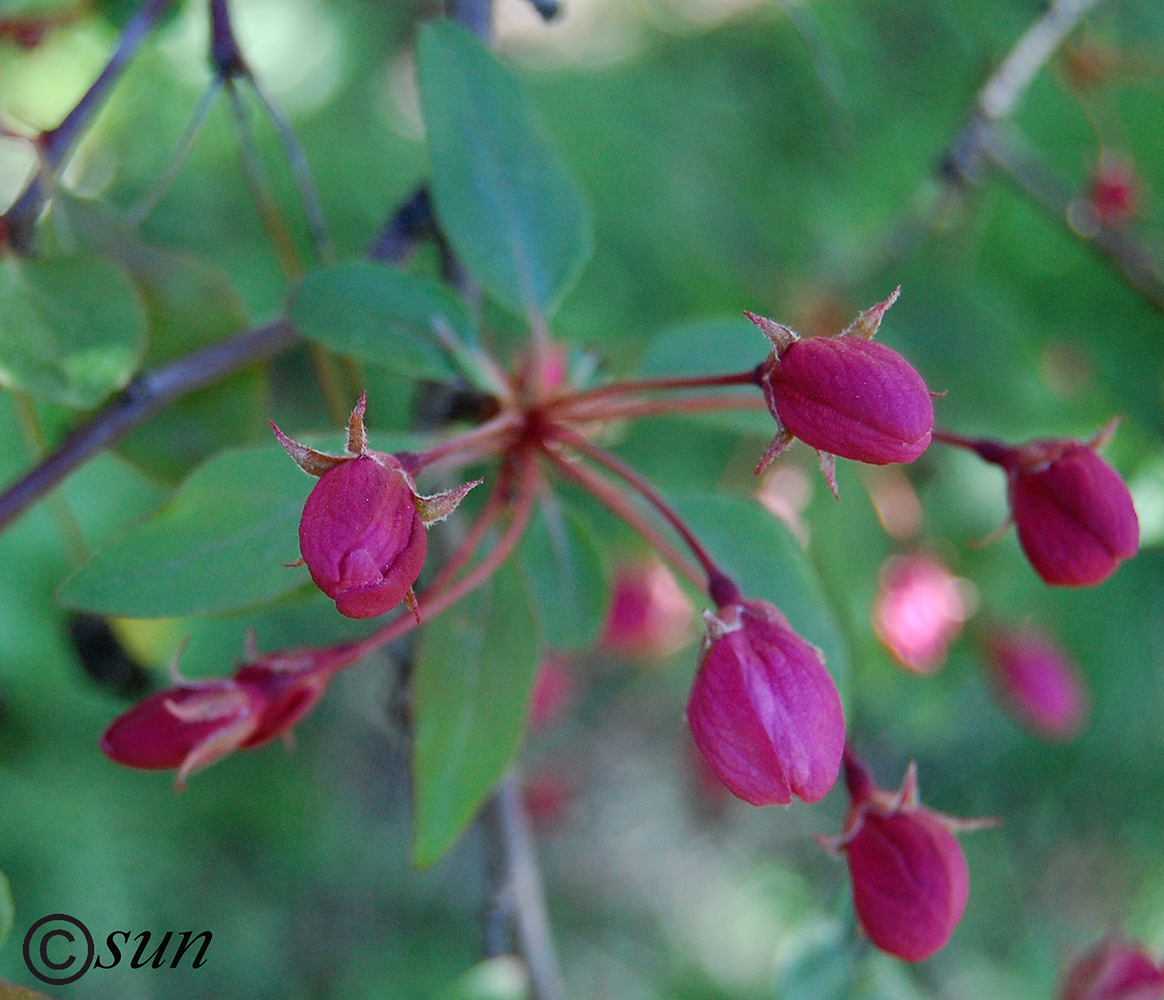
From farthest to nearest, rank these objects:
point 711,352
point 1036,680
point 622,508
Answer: point 1036,680
point 711,352
point 622,508

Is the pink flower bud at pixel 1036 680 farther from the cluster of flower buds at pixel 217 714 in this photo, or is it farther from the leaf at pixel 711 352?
the cluster of flower buds at pixel 217 714

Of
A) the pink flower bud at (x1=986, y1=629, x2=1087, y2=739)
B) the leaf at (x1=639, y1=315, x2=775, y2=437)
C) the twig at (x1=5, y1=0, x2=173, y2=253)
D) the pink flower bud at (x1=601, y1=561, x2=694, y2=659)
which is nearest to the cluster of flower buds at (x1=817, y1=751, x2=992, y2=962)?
the leaf at (x1=639, y1=315, x2=775, y2=437)

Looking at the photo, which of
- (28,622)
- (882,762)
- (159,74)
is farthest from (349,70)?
(882,762)

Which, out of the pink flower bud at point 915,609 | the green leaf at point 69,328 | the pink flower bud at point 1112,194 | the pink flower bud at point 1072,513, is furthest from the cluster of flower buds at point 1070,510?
the pink flower bud at point 1112,194

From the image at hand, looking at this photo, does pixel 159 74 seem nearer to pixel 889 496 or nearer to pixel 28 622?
pixel 28 622

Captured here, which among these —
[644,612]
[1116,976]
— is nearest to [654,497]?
[1116,976]

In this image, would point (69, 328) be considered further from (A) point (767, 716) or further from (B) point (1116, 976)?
(B) point (1116, 976)

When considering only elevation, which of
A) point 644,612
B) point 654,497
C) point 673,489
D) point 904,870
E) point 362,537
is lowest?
point 644,612
